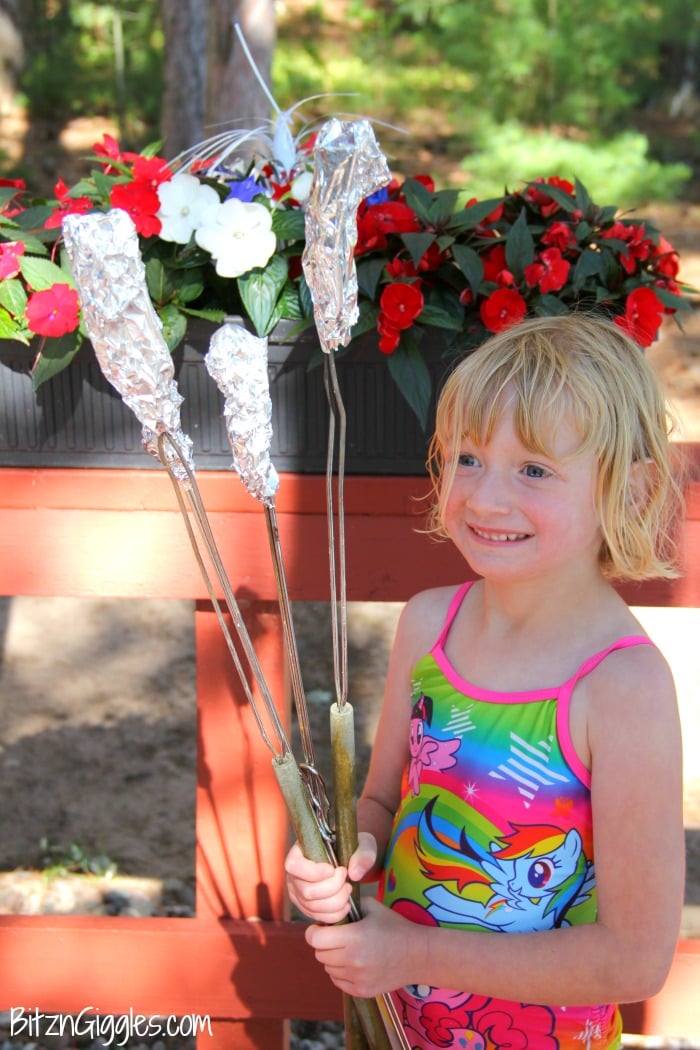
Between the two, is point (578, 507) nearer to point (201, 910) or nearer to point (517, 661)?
point (517, 661)

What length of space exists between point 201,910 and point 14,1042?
679 mm

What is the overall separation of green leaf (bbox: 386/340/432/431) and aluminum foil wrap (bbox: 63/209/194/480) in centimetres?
55

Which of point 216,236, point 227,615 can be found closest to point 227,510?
point 227,615

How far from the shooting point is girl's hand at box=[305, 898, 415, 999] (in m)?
1.05

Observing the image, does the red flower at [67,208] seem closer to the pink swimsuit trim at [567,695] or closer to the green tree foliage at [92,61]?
the pink swimsuit trim at [567,695]

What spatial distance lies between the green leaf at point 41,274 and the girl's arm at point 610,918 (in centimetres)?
86

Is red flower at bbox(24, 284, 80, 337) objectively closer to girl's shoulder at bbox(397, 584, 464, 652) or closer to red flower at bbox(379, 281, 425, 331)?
red flower at bbox(379, 281, 425, 331)

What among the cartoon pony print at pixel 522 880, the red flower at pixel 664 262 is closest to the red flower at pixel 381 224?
the red flower at pixel 664 262

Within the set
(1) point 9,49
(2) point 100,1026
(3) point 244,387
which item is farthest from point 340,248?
(1) point 9,49

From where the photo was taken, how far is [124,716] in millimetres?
3338

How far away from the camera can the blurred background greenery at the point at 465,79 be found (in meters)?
6.68

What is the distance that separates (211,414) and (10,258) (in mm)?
328

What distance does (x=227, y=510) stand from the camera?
152cm

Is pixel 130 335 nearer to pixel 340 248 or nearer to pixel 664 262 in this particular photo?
pixel 340 248
